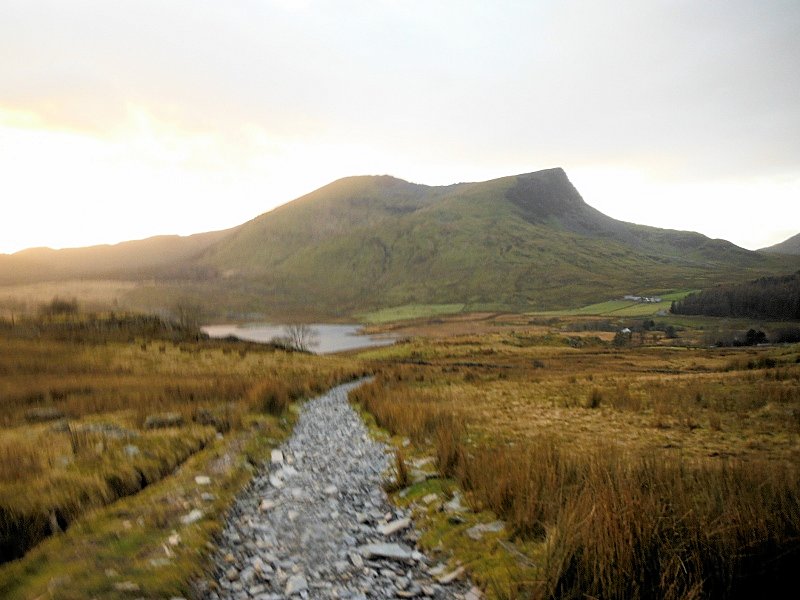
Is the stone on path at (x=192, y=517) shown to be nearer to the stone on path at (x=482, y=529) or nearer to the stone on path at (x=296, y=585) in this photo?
the stone on path at (x=296, y=585)

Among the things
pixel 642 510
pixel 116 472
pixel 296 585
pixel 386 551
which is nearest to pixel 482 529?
pixel 386 551

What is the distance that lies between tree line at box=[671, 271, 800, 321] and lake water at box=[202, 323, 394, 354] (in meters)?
110

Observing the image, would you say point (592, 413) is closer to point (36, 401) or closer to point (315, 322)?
point (36, 401)

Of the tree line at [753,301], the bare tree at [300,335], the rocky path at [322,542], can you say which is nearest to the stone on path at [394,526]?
the rocky path at [322,542]

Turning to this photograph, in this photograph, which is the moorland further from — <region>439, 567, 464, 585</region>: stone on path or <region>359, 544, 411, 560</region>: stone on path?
<region>359, 544, 411, 560</region>: stone on path

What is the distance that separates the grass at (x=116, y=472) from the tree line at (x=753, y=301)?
149m

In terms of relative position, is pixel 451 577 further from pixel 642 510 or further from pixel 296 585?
pixel 642 510

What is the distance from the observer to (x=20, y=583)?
4.14m

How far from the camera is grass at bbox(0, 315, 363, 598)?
4.48m

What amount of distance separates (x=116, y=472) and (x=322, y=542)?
407cm

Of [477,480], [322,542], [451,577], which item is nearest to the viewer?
[451,577]

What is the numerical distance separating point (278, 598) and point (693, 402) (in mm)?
18740

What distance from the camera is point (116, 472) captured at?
736 cm

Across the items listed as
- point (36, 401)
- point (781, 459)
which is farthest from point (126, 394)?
point (781, 459)
